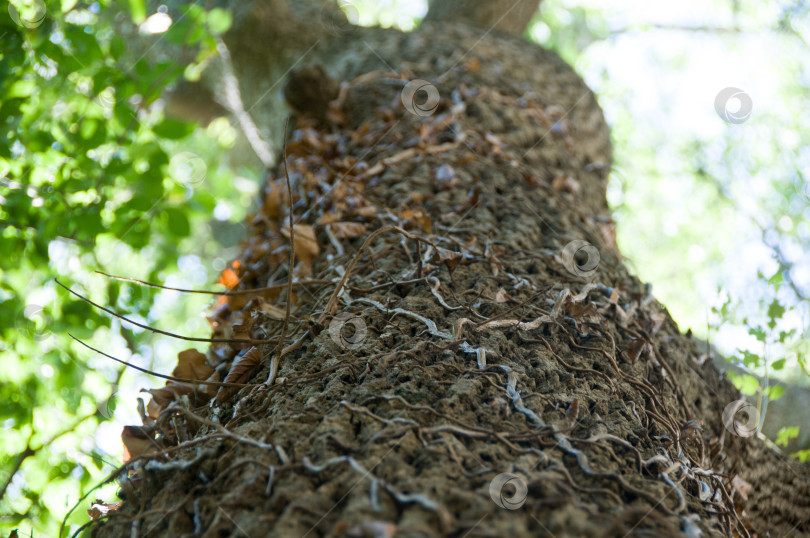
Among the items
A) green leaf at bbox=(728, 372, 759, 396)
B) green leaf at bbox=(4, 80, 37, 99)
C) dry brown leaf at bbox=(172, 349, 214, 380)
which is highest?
green leaf at bbox=(4, 80, 37, 99)

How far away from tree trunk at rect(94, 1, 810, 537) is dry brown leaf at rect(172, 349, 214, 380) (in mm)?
40

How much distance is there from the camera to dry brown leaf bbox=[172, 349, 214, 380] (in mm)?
Answer: 1218

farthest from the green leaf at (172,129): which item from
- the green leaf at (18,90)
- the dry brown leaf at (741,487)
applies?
the dry brown leaf at (741,487)

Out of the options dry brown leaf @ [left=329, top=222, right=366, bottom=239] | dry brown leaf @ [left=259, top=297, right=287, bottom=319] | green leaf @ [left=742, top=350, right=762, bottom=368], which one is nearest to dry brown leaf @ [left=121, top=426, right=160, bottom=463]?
dry brown leaf @ [left=259, top=297, right=287, bottom=319]

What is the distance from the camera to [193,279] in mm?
7535

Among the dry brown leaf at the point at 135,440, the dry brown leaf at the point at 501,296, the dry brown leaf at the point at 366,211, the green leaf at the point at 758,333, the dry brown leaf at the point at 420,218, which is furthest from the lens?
the green leaf at the point at 758,333

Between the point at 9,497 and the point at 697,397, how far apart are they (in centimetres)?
246

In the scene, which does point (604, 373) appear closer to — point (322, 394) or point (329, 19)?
point (322, 394)

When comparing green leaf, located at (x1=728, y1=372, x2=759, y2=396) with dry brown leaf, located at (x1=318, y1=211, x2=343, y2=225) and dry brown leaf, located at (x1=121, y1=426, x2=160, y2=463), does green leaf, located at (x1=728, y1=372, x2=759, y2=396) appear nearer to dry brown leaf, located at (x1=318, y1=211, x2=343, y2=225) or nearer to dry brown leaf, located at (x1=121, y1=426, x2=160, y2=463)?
dry brown leaf, located at (x1=318, y1=211, x2=343, y2=225)

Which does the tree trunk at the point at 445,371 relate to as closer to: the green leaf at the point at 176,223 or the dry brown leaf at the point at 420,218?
the dry brown leaf at the point at 420,218

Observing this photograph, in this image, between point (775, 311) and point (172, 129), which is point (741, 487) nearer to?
point (775, 311)

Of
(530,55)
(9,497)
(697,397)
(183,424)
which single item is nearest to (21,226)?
(9,497)

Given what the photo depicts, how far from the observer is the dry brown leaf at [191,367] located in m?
1.22

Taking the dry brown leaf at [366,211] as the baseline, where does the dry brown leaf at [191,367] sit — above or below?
below
